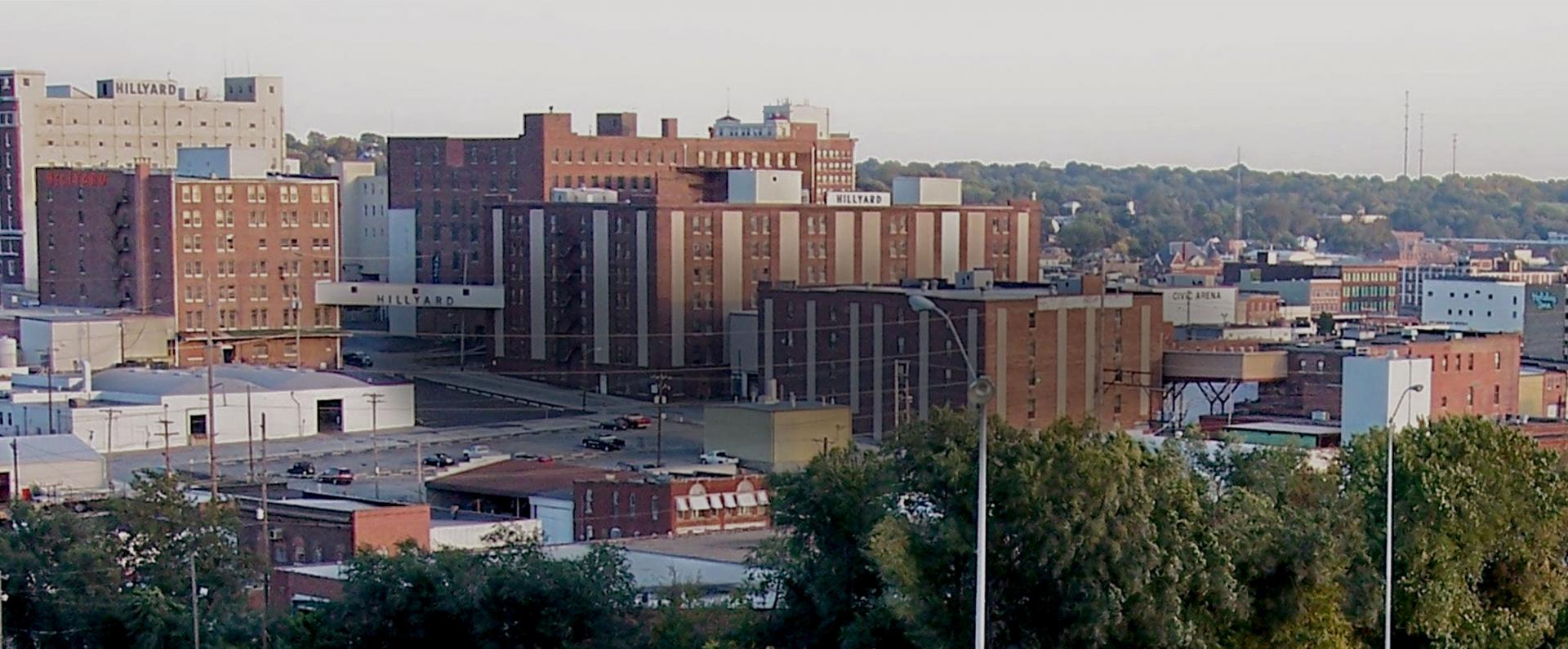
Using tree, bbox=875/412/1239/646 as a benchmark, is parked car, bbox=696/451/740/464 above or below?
below

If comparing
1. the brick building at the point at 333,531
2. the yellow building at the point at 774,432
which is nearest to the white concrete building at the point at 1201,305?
the yellow building at the point at 774,432

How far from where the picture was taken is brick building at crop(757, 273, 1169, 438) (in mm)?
60031

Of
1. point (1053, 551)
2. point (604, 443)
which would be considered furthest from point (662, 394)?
point (1053, 551)

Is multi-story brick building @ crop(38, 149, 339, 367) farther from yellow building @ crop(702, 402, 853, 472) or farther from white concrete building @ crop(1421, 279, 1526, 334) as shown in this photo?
white concrete building @ crop(1421, 279, 1526, 334)

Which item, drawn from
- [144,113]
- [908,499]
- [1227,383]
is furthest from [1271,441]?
[144,113]

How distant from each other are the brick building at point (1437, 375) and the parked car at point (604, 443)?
53.7ft

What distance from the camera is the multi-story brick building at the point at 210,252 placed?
262 feet

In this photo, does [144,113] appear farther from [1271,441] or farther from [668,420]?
[1271,441]

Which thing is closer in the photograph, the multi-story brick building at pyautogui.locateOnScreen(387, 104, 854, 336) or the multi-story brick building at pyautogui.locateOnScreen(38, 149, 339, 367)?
the multi-story brick building at pyautogui.locateOnScreen(38, 149, 339, 367)

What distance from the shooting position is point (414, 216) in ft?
295

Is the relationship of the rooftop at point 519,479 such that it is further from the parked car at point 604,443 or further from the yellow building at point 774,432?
the parked car at point 604,443

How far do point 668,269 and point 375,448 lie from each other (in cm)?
1406

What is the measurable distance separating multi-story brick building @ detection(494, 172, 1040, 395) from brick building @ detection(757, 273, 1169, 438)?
25.2 feet

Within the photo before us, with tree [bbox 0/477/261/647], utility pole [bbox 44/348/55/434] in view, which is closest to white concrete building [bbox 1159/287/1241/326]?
utility pole [bbox 44/348/55/434]
